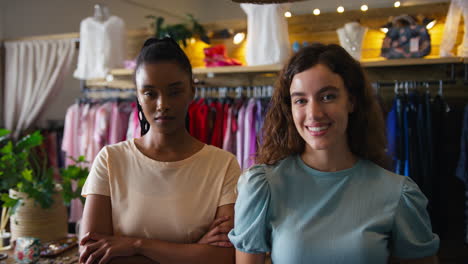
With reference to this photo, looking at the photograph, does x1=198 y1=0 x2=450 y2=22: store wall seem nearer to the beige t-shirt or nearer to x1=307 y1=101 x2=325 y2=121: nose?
x1=307 y1=101 x2=325 y2=121: nose

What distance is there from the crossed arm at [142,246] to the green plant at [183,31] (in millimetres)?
3017

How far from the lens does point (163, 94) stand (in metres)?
1.34

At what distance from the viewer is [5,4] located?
173 inches

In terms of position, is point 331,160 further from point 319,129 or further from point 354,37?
point 354,37

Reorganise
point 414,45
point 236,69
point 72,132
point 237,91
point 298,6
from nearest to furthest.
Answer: point 298,6 → point 414,45 → point 236,69 → point 237,91 → point 72,132

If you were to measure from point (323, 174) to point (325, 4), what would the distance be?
63 centimetres

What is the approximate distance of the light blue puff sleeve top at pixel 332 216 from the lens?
113 centimetres

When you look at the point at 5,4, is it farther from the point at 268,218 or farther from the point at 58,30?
the point at 268,218

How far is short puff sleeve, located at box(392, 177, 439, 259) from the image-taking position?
115 centimetres

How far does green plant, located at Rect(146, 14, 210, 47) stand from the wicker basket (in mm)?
2337

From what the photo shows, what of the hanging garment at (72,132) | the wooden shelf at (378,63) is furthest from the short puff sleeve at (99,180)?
the hanging garment at (72,132)

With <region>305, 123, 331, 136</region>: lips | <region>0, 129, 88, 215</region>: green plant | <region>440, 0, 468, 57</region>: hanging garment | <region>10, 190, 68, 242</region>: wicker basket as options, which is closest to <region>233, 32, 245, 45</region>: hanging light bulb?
<region>440, 0, 468, 57</region>: hanging garment

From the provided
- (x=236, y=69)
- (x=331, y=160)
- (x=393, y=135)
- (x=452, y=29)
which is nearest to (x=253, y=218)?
(x=331, y=160)

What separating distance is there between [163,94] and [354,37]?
2.64 meters
